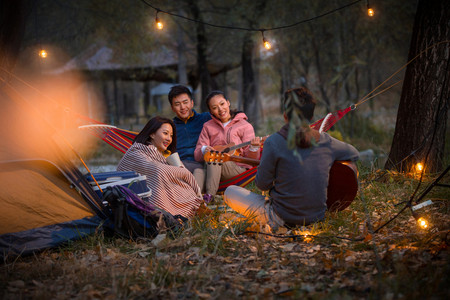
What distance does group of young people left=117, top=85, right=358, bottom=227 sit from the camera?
2.43 metres

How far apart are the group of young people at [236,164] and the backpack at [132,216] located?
0.99 feet

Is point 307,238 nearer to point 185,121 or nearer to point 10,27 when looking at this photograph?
point 185,121

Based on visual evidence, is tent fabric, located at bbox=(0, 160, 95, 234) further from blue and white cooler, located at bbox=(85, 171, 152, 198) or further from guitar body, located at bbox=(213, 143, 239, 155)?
guitar body, located at bbox=(213, 143, 239, 155)

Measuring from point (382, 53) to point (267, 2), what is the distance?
25.9 feet

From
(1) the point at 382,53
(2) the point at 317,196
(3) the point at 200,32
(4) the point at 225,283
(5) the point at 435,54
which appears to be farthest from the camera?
(1) the point at 382,53

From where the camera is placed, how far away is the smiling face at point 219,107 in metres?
3.76

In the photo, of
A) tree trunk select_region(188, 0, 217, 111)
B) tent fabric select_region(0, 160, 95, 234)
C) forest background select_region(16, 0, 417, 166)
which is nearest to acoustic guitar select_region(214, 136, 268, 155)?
tent fabric select_region(0, 160, 95, 234)

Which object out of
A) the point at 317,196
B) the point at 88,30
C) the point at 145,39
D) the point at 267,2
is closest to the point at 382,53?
the point at 267,2

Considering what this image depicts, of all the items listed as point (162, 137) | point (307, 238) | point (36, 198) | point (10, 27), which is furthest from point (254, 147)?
point (10, 27)

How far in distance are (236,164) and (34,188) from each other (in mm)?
1848

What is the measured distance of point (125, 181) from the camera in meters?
2.90

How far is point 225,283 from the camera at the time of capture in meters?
2.05

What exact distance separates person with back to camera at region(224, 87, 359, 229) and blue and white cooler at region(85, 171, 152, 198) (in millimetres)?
875

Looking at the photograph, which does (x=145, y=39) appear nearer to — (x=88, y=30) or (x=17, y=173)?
(x=88, y=30)
